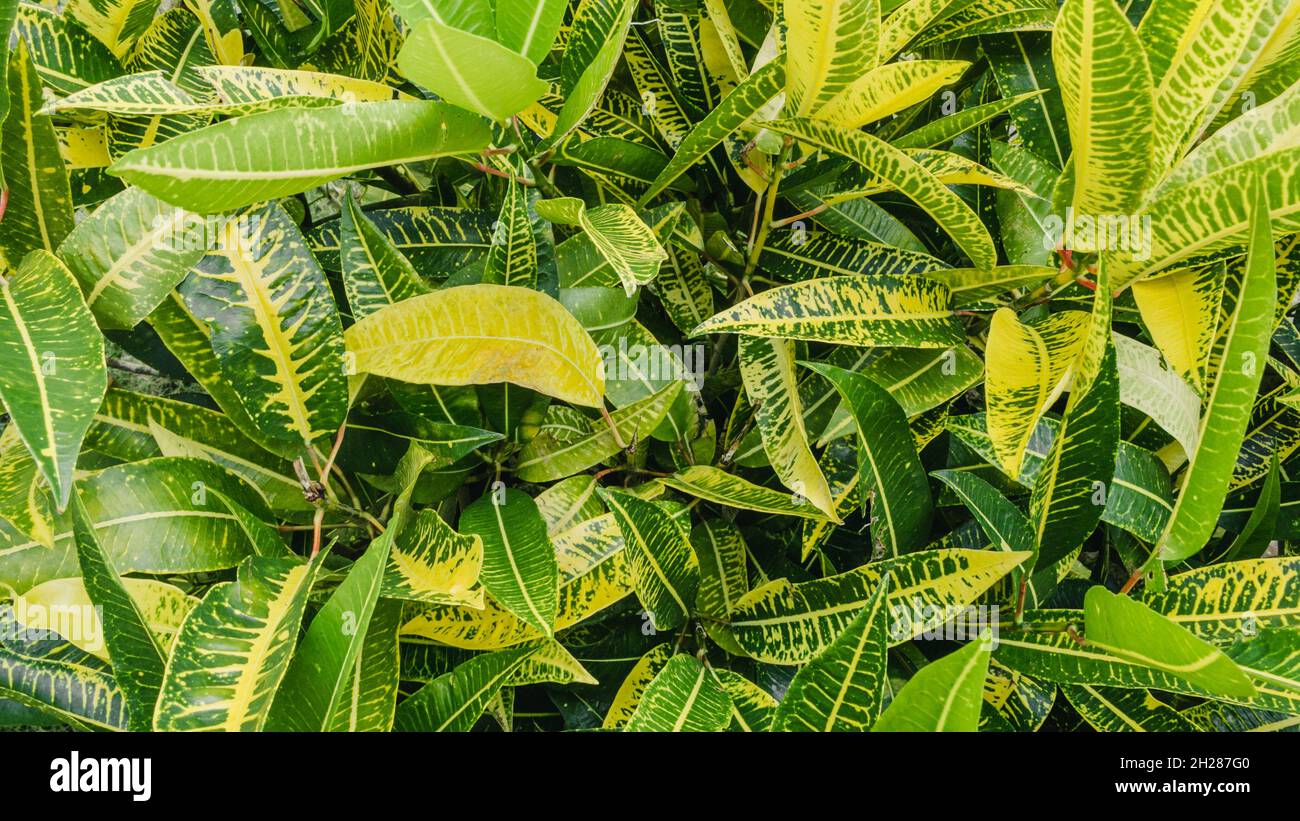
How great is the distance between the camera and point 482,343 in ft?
2.28

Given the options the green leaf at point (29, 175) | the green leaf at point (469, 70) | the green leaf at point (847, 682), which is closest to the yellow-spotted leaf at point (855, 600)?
the green leaf at point (847, 682)

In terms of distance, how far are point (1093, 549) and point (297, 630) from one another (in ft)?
2.67

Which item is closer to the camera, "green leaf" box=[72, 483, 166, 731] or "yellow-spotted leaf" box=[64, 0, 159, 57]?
"green leaf" box=[72, 483, 166, 731]

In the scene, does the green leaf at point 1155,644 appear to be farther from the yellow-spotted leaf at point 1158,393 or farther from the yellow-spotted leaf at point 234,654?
the yellow-spotted leaf at point 234,654

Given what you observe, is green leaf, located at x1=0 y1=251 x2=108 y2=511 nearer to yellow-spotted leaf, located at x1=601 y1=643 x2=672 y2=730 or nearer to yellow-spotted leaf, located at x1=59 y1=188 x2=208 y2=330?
yellow-spotted leaf, located at x1=59 y1=188 x2=208 y2=330

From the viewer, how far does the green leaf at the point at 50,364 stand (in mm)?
572

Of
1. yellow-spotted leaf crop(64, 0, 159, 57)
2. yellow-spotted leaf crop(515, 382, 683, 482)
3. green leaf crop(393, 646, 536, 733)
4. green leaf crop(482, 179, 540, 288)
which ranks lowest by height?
green leaf crop(393, 646, 536, 733)

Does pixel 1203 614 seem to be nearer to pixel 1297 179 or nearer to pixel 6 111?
pixel 1297 179

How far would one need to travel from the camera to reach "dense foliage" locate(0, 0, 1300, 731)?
624mm

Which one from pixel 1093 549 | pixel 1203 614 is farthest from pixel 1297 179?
pixel 1093 549

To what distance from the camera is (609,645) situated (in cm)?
88

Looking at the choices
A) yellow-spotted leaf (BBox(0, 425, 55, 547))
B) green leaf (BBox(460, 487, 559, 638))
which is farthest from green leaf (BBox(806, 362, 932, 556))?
yellow-spotted leaf (BBox(0, 425, 55, 547))

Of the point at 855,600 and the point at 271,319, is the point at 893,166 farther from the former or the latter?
the point at 271,319

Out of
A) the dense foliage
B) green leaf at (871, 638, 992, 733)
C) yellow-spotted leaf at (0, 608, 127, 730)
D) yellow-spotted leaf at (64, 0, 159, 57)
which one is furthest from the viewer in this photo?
yellow-spotted leaf at (64, 0, 159, 57)
